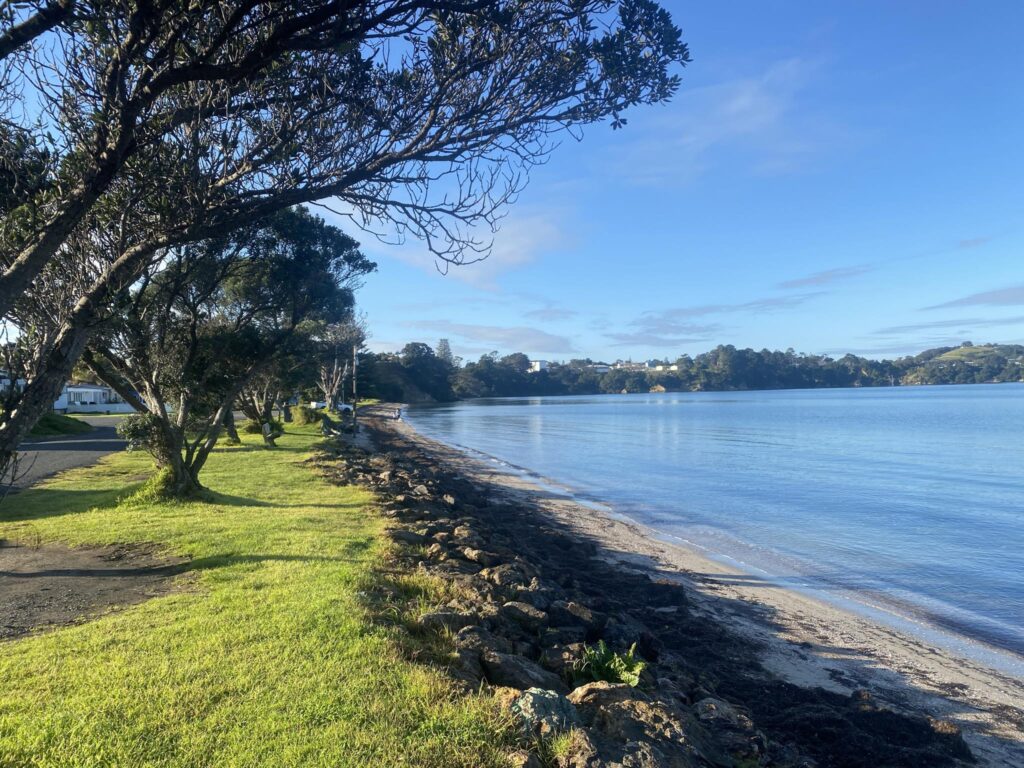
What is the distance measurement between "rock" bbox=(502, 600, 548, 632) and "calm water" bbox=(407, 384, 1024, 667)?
24.5 feet

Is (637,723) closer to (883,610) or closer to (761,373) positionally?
(883,610)

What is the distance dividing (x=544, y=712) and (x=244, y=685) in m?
2.07

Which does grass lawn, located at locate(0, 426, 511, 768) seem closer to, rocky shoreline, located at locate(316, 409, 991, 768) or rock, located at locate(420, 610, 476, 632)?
rock, located at locate(420, 610, 476, 632)

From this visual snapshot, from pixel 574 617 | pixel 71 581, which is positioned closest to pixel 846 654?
pixel 574 617

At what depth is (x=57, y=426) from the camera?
110 ft

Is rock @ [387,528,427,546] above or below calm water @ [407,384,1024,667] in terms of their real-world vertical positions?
above

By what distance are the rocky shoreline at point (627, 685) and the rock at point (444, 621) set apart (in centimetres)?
1

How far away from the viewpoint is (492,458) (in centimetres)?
3588

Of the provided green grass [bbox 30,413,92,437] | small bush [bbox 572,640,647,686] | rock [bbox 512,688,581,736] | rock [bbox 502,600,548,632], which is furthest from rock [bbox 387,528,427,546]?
green grass [bbox 30,413,92,437]

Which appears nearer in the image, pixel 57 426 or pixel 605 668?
pixel 605 668

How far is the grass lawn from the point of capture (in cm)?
376

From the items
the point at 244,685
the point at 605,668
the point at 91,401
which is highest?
the point at 91,401

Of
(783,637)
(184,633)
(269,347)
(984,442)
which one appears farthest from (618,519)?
(984,442)

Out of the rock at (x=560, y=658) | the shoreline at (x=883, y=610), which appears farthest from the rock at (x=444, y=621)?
the shoreline at (x=883, y=610)
